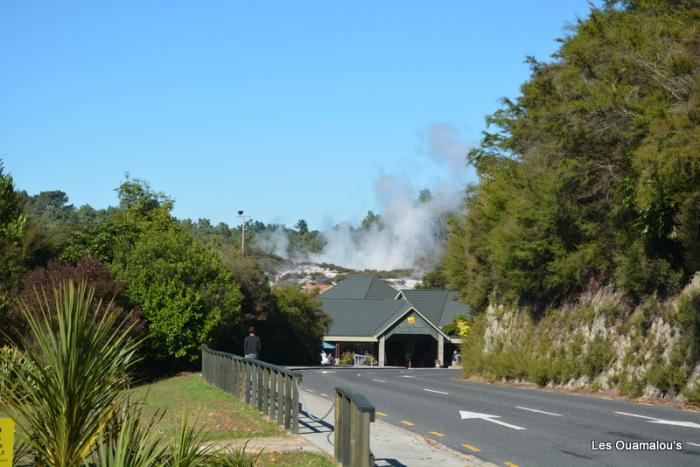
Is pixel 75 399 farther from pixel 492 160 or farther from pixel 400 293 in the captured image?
pixel 400 293

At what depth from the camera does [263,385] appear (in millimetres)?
17938

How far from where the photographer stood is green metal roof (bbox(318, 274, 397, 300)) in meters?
87.9

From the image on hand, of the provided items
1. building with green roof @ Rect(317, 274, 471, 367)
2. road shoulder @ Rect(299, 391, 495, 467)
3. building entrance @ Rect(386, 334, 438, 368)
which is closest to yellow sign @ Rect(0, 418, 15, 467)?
road shoulder @ Rect(299, 391, 495, 467)

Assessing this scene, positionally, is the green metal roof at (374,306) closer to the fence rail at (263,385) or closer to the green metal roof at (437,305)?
the green metal roof at (437,305)

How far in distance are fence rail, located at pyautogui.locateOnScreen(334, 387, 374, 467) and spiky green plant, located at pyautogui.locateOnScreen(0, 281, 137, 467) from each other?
2.94 m

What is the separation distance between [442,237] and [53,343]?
158 m

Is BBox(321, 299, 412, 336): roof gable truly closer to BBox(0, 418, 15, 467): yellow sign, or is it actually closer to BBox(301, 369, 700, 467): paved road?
BBox(301, 369, 700, 467): paved road

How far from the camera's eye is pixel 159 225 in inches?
2174

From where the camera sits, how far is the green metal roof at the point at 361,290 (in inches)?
3460

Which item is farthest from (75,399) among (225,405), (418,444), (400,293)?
(400,293)

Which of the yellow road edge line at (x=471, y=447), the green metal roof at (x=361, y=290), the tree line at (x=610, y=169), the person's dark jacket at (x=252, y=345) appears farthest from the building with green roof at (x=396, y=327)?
the yellow road edge line at (x=471, y=447)

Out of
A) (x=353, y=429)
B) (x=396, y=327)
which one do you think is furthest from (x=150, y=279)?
(x=396, y=327)

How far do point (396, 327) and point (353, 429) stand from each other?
6305cm

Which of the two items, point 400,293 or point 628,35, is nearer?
point 628,35
